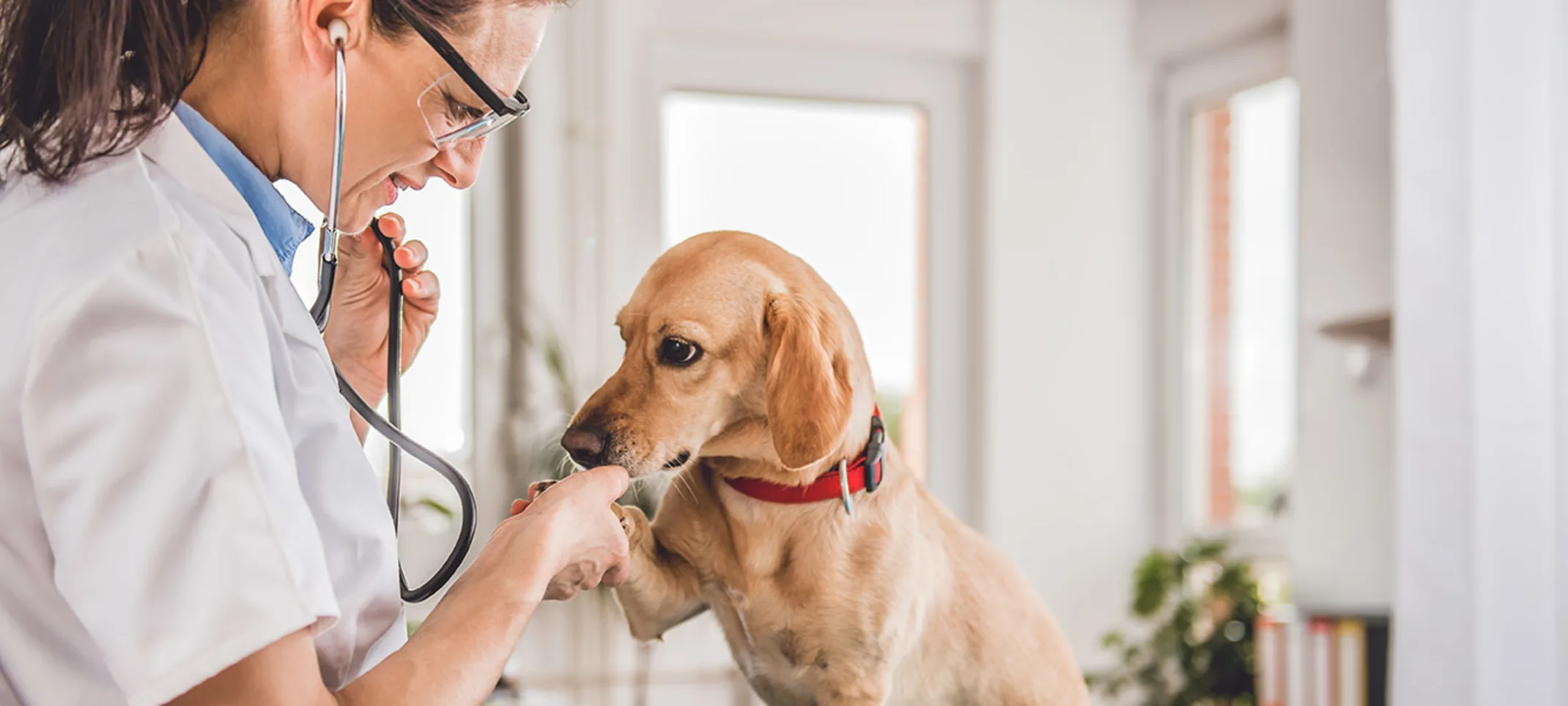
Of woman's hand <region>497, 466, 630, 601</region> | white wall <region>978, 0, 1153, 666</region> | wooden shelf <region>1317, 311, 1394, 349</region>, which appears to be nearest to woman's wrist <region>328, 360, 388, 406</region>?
woman's hand <region>497, 466, 630, 601</region>

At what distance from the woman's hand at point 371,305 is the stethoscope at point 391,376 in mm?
13

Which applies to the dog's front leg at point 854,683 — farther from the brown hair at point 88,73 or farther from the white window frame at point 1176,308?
the white window frame at point 1176,308

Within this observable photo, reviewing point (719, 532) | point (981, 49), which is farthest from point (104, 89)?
point (981, 49)

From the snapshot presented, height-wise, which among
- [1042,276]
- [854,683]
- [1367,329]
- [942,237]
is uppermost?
[942,237]

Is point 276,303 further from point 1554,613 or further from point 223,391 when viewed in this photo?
point 1554,613

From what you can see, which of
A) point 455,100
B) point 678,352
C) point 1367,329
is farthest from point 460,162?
point 1367,329

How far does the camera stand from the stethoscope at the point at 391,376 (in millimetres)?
748

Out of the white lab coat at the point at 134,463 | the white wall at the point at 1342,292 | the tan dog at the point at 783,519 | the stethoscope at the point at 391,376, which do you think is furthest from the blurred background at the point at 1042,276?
the white lab coat at the point at 134,463

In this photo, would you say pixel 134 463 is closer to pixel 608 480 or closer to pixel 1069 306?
pixel 608 480

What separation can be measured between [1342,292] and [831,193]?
142cm

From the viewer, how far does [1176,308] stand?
397cm

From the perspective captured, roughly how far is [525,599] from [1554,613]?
4.39ft

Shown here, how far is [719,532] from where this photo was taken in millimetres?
861

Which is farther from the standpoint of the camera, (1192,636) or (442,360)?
(1192,636)
